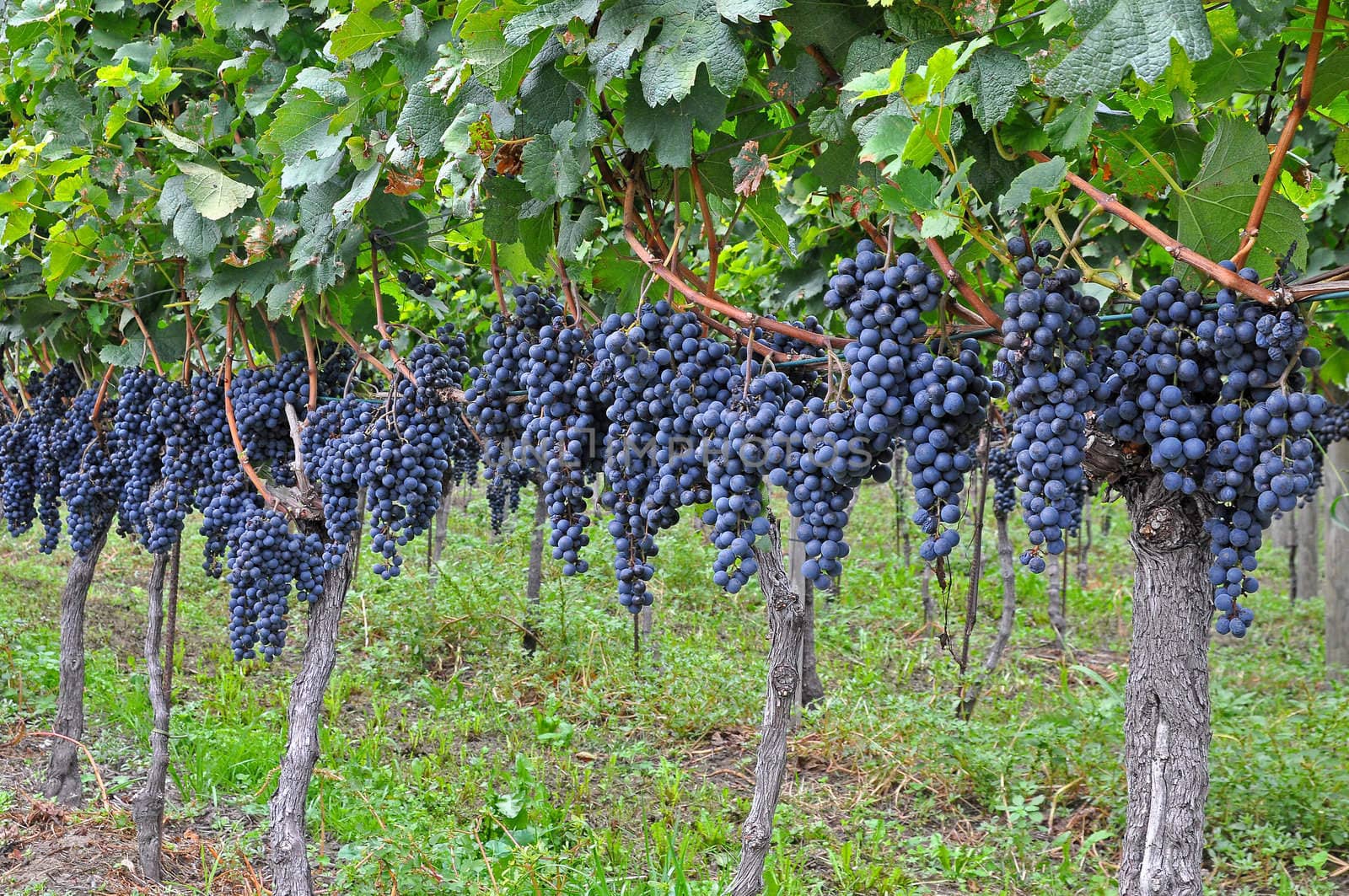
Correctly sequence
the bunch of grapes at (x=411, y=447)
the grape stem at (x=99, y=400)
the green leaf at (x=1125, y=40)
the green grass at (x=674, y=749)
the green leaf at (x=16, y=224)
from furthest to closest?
1. the green grass at (x=674, y=749)
2. the grape stem at (x=99, y=400)
3. the green leaf at (x=16, y=224)
4. the bunch of grapes at (x=411, y=447)
5. the green leaf at (x=1125, y=40)

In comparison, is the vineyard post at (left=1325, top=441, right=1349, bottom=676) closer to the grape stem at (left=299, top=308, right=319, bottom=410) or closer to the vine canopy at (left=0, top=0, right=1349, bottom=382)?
the vine canopy at (left=0, top=0, right=1349, bottom=382)

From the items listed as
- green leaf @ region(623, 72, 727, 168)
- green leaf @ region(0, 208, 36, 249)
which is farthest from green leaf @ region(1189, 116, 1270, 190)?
green leaf @ region(0, 208, 36, 249)

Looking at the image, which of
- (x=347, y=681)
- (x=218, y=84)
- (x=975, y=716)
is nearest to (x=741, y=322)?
(x=218, y=84)

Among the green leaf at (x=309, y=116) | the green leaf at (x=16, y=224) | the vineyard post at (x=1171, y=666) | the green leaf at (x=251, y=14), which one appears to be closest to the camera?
the vineyard post at (x=1171, y=666)

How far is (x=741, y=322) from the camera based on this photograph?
1.86 meters

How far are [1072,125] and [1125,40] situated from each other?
1.14 feet

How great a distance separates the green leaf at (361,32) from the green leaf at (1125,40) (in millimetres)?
1445

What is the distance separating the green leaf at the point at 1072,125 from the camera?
4.88 feet

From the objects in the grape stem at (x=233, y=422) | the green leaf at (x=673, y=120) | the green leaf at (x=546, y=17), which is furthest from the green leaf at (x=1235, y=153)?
the grape stem at (x=233, y=422)

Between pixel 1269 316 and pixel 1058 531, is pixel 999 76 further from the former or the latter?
pixel 1058 531

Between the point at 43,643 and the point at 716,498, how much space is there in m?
7.04

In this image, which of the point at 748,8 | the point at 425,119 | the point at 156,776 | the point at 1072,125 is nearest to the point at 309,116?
the point at 425,119

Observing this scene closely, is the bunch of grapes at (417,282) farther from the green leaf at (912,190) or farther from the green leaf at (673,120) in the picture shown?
the green leaf at (912,190)

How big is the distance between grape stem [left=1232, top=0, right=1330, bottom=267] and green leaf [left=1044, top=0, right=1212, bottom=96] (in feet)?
0.76
